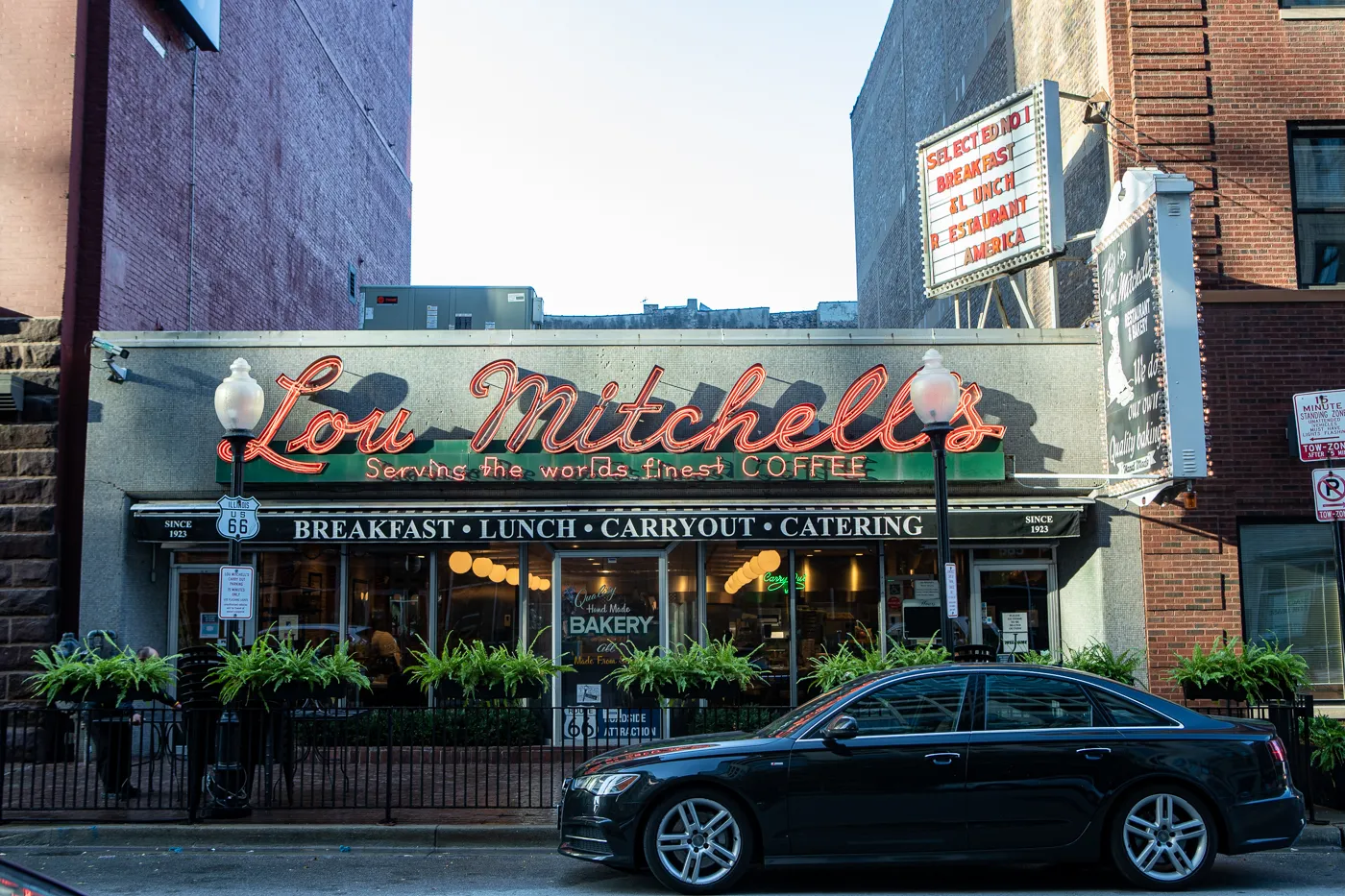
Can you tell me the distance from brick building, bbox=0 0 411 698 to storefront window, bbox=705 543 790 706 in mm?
7797

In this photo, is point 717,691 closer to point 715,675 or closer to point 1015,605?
point 715,675

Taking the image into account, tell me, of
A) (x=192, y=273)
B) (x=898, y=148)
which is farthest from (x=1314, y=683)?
(x=898, y=148)

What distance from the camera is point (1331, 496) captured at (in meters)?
11.3

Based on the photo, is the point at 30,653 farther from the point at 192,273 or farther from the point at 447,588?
the point at 192,273

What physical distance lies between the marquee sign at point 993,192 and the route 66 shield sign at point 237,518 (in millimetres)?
10107

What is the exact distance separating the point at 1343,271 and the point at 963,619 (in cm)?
628

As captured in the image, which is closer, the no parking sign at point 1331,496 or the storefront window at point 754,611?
the no parking sign at point 1331,496

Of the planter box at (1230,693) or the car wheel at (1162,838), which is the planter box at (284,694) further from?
the planter box at (1230,693)

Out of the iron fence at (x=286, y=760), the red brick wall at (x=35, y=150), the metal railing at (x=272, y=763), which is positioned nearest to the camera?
the iron fence at (x=286, y=760)

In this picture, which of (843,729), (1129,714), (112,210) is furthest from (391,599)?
(1129,714)

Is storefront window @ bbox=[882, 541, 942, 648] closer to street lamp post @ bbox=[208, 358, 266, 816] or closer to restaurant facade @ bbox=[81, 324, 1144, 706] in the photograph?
restaurant facade @ bbox=[81, 324, 1144, 706]

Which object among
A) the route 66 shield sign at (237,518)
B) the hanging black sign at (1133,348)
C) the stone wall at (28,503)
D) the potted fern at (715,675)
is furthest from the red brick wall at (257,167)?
the hanging black sign at (1133,348)

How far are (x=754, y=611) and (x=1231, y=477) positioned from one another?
5.94m

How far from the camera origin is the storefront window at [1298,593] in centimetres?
1510
